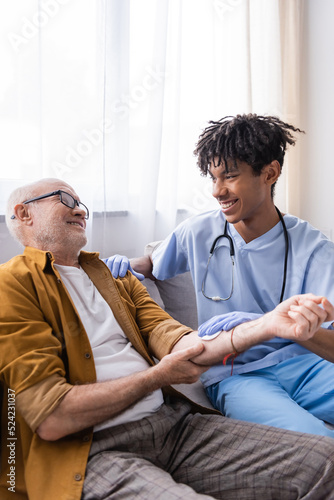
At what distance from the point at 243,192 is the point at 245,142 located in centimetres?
17

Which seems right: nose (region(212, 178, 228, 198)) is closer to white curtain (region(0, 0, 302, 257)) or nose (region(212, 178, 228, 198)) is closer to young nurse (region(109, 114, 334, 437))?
young nurse (region(109, 114, 334, 437))

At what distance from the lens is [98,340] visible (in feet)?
4.32

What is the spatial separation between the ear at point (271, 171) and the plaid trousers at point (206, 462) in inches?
33.9

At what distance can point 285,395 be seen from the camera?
1517 millimetres

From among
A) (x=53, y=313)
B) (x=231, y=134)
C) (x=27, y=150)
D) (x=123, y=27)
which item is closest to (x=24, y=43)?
(x=27, y=150)

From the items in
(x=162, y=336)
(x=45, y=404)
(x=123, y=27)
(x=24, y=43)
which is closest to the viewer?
(x=45, y=404)

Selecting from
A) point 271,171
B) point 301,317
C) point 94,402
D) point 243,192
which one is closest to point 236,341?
point 301,317

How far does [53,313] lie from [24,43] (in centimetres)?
110

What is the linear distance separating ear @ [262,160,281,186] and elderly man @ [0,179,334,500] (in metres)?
0.64

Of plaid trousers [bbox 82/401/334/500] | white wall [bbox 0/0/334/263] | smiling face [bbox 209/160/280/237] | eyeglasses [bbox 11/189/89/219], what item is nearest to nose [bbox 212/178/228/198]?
smiling face [bbox 209/160/280/237]

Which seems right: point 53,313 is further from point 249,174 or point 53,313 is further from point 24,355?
point 249,174

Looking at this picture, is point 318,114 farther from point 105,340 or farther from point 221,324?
point 105,340

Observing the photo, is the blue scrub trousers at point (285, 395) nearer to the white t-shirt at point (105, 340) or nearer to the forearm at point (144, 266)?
the white t-shirt at point (105, 340)

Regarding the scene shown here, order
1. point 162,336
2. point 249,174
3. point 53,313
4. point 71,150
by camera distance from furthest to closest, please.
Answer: point 71,150 < point 249,174 < point 162,336 < point 53,313
